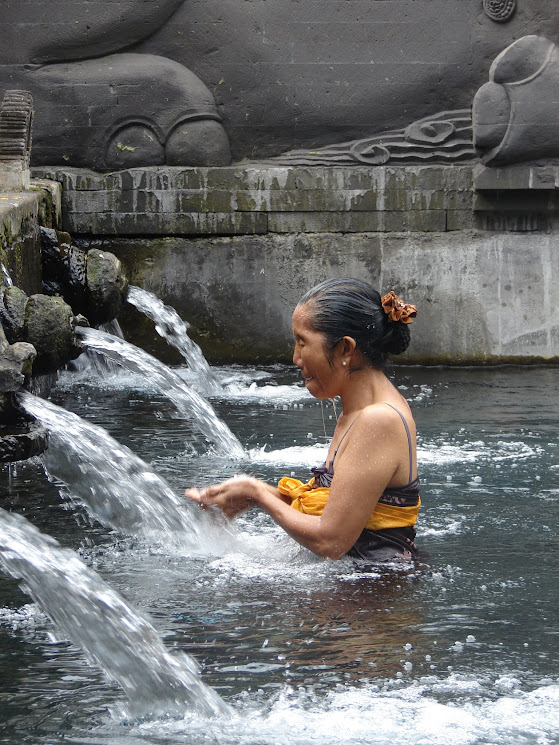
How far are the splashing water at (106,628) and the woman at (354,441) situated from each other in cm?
48

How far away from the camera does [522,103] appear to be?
881cm

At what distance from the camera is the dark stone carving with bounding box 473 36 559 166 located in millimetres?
8805

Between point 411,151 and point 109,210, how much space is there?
2.59 meters

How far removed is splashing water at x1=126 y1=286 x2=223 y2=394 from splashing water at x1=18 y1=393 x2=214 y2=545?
3.31 m

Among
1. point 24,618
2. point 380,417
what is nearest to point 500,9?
point 380,417

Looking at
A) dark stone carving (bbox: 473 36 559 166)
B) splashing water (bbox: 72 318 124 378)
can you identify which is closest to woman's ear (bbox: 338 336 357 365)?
splashing water (bbox: 72 318 124 378)

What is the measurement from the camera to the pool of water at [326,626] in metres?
2.47

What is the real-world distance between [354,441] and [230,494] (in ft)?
1.38

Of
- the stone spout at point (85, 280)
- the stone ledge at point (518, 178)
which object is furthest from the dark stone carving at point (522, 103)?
the stone spout at point (85, 280)

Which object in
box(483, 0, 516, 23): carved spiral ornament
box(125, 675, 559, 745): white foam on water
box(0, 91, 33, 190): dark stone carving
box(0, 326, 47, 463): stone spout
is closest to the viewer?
box(125, 675, 559, 745): white foam on water

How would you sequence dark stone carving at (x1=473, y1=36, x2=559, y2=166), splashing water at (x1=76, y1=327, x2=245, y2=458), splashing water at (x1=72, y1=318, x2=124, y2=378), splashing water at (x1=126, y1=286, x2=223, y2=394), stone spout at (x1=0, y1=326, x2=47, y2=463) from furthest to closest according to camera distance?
dark stone carving at (x1=473, y1=36, x2=559, y2=166) < splashing water at (x1=72, y1=318, x2=124, y2=378) < splashing water at (x1=126, y1=286, x2=223, y2=394) < splashing water at (x1=76, y1=327, x2=245, y2=458) < stone spout at (x1=0, y1=326, x2=47, y2=463)

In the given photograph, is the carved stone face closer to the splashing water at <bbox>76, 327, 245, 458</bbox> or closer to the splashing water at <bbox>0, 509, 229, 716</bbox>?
the splashing water at <bbox>76, 327, 245, 458</bbox>

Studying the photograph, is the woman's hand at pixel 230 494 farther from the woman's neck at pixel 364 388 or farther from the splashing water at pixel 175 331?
the splashing water at pixel 175 331

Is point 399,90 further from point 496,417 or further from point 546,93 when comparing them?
point 496,417
